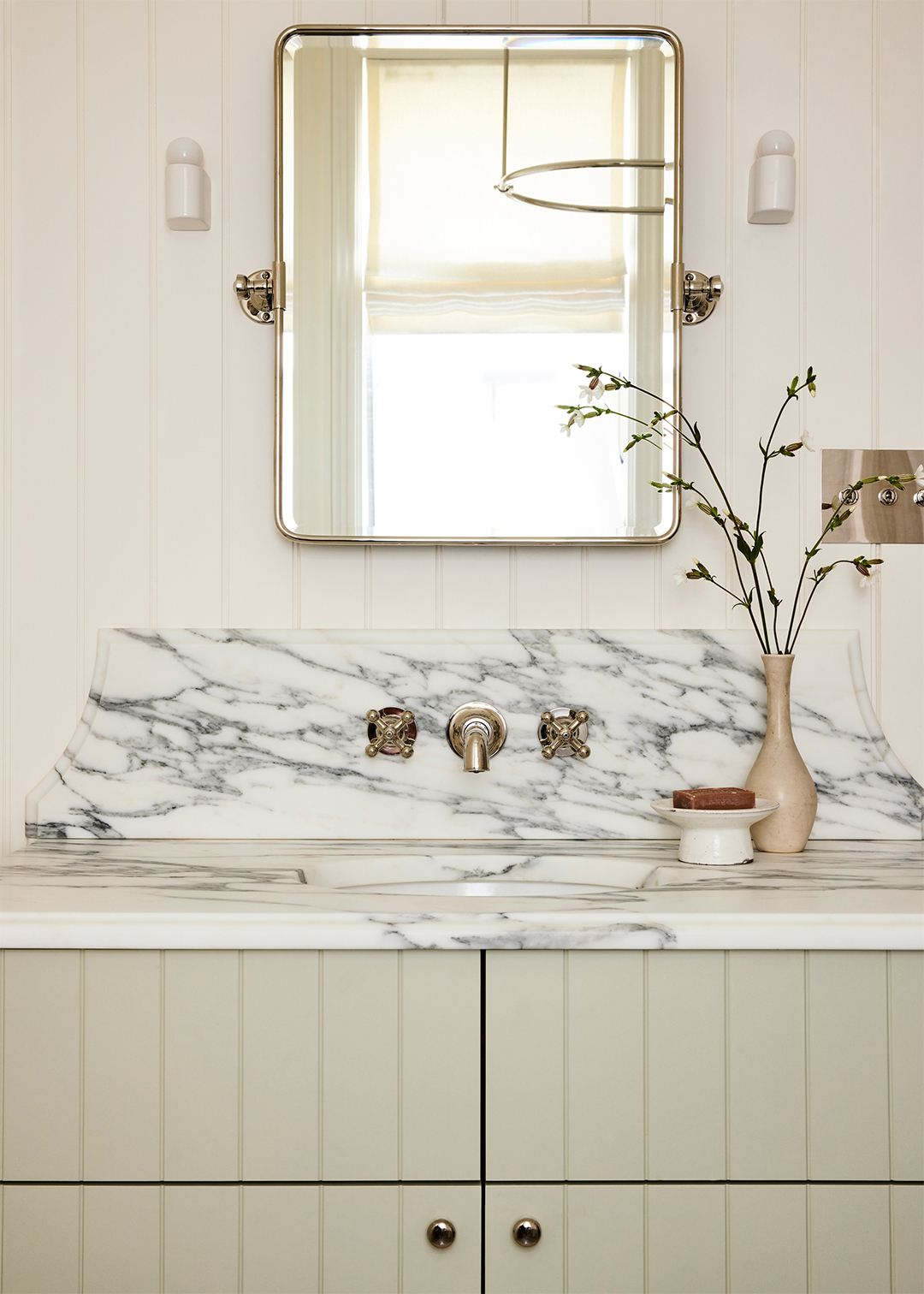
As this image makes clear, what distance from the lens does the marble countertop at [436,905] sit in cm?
85

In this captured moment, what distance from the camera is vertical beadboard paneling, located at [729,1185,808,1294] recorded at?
0.85m

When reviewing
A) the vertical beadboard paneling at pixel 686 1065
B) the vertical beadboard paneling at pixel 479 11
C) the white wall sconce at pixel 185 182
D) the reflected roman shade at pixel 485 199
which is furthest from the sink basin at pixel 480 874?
the vertical beadboard paneling at pixel 479 11

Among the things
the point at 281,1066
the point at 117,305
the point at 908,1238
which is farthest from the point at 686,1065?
the point at 117,305

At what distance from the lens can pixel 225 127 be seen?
1.37 meters

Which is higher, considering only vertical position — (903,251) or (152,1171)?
(903,251)

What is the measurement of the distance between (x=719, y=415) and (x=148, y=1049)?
1.07 meters

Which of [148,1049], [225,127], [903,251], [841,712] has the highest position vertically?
[225,127]

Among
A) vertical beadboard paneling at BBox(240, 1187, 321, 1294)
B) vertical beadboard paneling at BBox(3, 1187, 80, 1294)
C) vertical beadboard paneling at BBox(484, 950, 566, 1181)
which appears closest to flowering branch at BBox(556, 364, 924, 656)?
vertical beadboard paneling at BBox(484, 950, 566, 1181)

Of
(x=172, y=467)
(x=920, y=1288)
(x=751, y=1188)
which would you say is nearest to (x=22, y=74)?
(x=172, y=467)

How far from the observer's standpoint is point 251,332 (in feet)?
4.50

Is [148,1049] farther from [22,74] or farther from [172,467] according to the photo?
[22,74]

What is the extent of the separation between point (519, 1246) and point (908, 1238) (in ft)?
1.12

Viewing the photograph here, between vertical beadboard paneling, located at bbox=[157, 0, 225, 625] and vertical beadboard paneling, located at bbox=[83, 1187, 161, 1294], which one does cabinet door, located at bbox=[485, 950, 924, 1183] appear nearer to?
vertical beadboard paneling, located at bbox=[83, 1187, 161, 1294]

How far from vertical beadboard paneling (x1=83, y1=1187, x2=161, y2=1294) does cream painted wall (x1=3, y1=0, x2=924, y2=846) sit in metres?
0.68
